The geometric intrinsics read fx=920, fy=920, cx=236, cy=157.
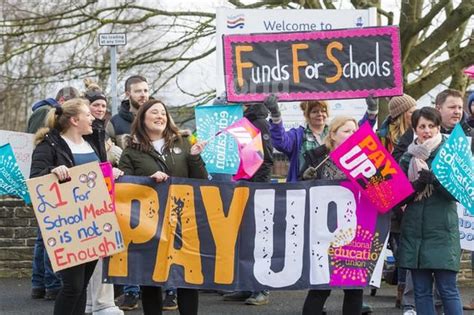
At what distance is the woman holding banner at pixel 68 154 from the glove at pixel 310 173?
5.01 ft

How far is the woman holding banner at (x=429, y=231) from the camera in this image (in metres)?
6.36

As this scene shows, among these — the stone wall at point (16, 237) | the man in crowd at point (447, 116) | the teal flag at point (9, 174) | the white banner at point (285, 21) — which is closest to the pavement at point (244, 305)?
the stone wall at point (16, 237)

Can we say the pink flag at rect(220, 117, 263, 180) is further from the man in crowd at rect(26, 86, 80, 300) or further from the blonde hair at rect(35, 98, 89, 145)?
the man in crowd at rect(26, 86, 80, 300)

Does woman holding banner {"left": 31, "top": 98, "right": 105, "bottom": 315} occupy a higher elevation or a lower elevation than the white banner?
lower

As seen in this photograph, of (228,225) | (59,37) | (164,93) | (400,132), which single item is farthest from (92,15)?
(228,225)

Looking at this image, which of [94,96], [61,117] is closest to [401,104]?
[94,96]

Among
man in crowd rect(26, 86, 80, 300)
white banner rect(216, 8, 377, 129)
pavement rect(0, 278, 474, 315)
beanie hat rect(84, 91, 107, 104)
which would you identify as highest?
white banner rect(216, 8, 377, 129)

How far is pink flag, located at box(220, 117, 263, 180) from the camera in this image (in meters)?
6.85

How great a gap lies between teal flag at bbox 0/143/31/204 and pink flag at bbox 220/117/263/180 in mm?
1672

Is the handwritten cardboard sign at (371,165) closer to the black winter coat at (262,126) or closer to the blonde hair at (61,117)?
the black winter coat at (262,126)

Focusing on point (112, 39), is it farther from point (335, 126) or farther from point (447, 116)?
point (447, 116)

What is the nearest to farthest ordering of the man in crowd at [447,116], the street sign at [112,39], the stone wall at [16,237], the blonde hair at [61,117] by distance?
the blonde hair at [61,117]
the man in crowd at [447,116]
the street sign at [112,39]
the stone wall at [16,237]

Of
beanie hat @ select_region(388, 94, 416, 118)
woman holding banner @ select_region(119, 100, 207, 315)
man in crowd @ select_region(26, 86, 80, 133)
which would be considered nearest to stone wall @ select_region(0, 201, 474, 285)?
man in crowd @ select_region(26, 86, 80, 133)

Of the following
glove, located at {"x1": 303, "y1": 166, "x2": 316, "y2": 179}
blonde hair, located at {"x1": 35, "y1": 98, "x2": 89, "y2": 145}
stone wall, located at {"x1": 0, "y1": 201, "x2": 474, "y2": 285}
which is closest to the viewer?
blonde hair, located at {"x1": 35, "y1": 98, "x2": 89, "y2": 145}
